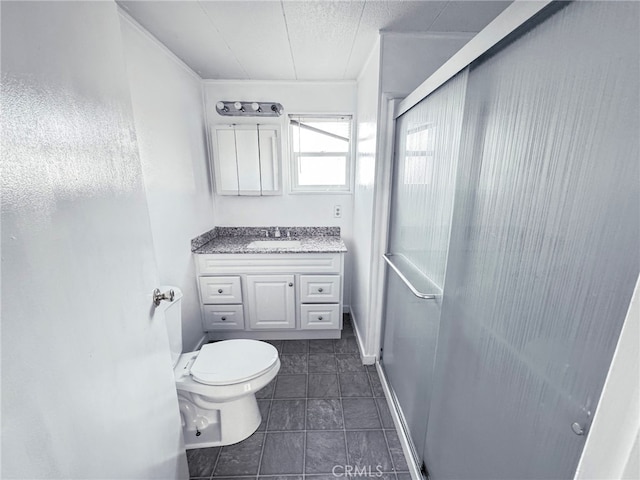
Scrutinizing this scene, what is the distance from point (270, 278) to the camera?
2178 millimetres

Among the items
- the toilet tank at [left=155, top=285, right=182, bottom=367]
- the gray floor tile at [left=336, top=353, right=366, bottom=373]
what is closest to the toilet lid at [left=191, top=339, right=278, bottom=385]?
the toilet tank at [left=155, top=285, right=182, bottom=367]

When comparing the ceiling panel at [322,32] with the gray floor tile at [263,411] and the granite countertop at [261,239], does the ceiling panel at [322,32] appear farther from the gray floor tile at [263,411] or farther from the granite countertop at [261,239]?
the gray floor tile at [263,411]

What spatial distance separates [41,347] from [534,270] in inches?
40.8

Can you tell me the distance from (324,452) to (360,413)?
32 cm

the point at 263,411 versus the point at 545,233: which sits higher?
the point at 545,233

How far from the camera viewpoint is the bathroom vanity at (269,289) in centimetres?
213

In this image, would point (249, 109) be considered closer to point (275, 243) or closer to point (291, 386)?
point (275, 243)

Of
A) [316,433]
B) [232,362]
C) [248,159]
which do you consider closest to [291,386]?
[316,433]

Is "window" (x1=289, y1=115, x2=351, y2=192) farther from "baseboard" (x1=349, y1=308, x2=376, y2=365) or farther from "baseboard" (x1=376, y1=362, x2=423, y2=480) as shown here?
"baseboard" (x1=376, y1=362, x2=423, y2=480)

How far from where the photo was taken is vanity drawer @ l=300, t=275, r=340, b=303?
219cm

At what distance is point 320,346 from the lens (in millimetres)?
2266

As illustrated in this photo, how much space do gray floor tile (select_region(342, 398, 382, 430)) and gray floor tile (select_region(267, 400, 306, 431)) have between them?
0.27 meters

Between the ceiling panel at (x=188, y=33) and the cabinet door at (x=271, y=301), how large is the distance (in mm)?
1591

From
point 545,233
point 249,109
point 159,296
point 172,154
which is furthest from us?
point 249,109
